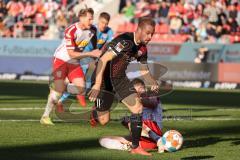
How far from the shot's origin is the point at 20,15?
3969 cm

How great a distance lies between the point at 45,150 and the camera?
11055 millimetres

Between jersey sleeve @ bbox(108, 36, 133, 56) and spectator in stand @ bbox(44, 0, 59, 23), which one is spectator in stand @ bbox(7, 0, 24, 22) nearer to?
spectator in stand @ bbox(44, 0, 59, 23)

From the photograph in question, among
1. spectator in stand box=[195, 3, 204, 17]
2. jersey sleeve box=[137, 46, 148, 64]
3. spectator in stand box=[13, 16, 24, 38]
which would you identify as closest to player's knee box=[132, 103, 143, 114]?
jersey sleeve box=[137, 46, 148, 64]

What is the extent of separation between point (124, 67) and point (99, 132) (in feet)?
6.92

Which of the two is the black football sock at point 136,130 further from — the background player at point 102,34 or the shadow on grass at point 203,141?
the background player at point 102,34

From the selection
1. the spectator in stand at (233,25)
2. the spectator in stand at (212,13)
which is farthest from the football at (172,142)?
the spectator in stand at (212,13)

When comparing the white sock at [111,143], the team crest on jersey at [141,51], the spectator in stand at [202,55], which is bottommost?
the spectator in stand at [202,55]

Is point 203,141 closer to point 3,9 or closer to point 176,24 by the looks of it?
point 176,24

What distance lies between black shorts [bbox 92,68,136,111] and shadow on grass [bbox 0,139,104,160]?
79cm

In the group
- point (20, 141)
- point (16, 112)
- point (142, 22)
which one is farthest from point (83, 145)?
point (16, 112)

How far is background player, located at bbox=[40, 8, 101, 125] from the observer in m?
14.9

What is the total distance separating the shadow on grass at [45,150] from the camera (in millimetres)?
10312

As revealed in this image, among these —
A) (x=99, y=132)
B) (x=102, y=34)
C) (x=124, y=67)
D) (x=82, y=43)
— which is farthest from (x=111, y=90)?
(x=102, y=34)

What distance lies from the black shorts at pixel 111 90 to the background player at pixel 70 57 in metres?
1.75
